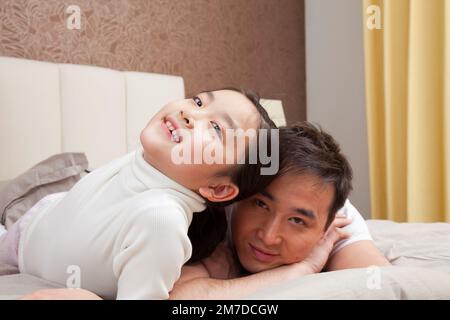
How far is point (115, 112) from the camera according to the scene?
7.55 feet

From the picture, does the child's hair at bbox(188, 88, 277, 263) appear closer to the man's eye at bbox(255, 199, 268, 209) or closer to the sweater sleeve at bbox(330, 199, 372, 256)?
the man's eye at bbox(255, 199, 268, 209)

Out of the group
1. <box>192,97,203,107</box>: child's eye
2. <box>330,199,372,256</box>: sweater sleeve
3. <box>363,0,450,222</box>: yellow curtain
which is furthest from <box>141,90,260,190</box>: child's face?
<box>363,0,450,222</box>: yellow curtain

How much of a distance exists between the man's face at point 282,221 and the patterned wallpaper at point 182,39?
1576 millimetres

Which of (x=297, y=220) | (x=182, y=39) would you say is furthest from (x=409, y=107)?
(x=297, y=220)

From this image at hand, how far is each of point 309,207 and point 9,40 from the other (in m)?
1.70

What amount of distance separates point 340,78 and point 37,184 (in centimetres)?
244

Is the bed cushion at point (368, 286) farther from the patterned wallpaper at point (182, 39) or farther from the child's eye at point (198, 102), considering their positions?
the patterned wallpaper at point (182, 39)

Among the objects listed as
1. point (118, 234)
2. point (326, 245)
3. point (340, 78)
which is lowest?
point (326, 245)

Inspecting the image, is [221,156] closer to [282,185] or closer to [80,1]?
[282,185]

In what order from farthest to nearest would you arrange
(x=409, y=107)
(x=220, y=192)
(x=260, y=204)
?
(x=409, y=107) < (x=260, y=204) < (x=220, y=192)

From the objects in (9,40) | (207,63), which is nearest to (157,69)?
(207,63)

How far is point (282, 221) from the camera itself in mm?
1026

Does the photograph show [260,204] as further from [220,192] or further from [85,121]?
[85,121]

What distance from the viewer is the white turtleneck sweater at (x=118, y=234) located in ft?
2.59
